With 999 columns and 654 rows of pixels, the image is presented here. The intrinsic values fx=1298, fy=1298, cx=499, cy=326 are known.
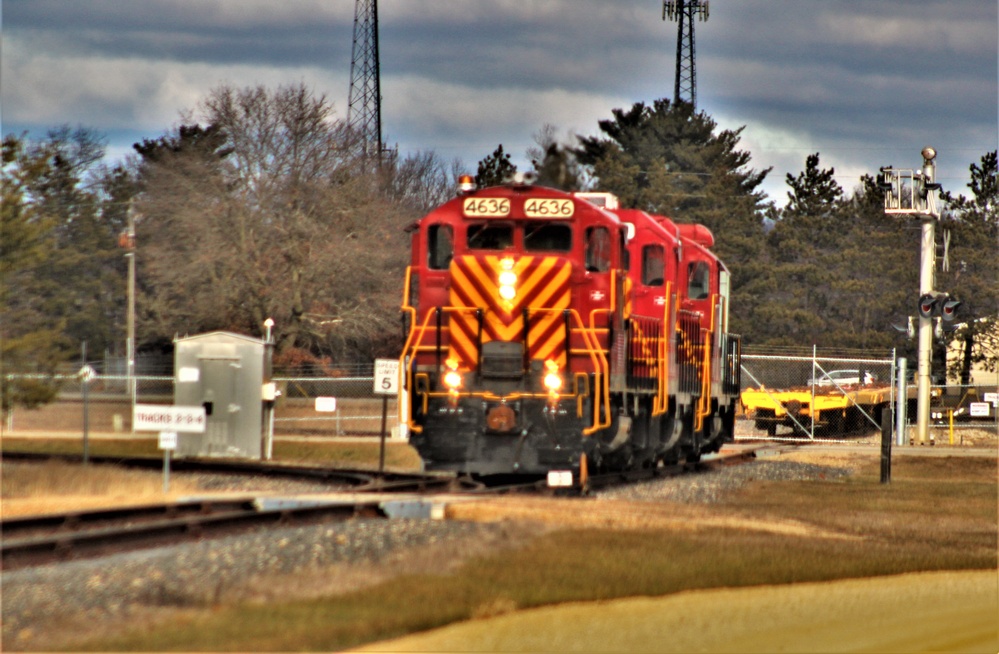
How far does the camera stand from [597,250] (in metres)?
18.6

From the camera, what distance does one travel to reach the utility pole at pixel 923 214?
1378 inches

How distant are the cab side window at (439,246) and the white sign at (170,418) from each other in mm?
3949

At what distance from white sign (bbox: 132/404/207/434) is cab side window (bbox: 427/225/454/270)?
13.0 ft

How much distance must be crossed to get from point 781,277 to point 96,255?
36601 millimetres

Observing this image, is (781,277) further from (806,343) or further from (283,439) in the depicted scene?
(283,439)

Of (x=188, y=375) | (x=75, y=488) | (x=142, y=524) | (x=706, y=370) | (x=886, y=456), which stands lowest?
(x=75, y=488)

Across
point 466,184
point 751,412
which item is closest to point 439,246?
point 466,184

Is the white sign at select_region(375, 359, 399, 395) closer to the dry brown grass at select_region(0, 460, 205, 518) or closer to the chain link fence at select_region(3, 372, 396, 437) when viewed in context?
the dry brown grass at select_region(0, 460, 205, 518)

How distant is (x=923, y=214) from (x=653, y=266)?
697 inches

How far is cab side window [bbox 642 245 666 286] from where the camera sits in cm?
2052

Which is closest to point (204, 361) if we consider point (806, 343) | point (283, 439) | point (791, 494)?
point (283, 439)

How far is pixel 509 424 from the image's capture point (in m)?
17.8

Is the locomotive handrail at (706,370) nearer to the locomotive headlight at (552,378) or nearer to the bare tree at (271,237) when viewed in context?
the locomotive headlight at (552,378)

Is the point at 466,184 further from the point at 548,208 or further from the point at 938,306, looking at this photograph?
the point at 938,306
